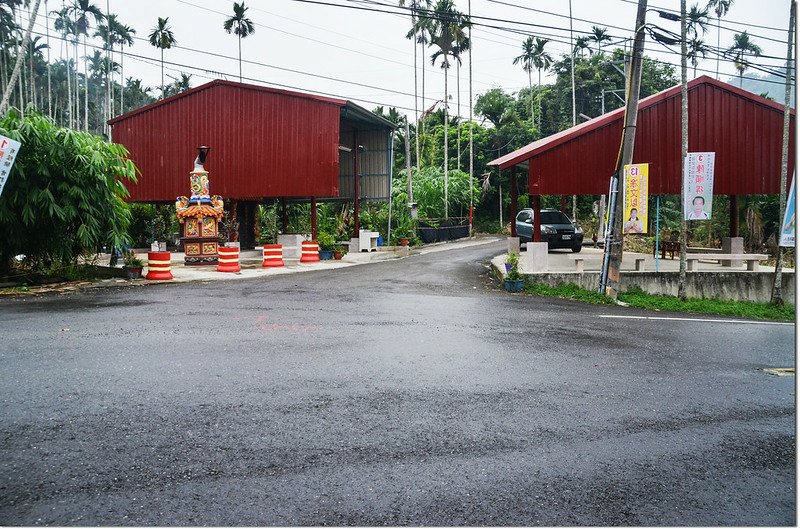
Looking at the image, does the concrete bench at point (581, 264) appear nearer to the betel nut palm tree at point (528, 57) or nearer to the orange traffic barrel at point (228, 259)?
the orange traffic barrel at point (228, 259)

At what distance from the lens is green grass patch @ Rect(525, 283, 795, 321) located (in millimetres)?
15625

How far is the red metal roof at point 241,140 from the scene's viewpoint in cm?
2573

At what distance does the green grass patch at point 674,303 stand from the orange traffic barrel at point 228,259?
30.7 ft

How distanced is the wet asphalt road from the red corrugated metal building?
16124mm

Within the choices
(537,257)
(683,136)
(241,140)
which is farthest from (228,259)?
(683,136)

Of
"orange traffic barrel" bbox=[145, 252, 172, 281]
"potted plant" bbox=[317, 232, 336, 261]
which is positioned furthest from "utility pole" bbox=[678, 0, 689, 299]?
"orange traffic barrel" bbox=[145, 252, 172, 281]

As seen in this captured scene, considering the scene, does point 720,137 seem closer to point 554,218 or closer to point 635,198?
point 635,198

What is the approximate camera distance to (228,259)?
20.4 m

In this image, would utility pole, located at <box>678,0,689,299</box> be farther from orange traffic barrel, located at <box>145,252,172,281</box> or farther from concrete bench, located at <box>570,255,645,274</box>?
orange traffic barrel, located at <box>145,252,172,281</box>

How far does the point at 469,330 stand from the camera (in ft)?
33.7

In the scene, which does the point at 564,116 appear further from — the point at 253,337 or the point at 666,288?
the point at 253,337

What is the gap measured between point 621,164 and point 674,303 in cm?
386

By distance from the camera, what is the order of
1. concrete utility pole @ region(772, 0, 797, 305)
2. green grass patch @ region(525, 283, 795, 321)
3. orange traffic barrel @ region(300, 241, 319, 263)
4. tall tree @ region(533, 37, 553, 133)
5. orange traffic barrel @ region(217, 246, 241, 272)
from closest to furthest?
1. concrete utility pole @ region(772, 0, 797, 305)
2. green grass patch @ region(525, 283, 795, 321)
3. orange traffic barrel @ region(217, 246, 241, 272)
4. orange traffic barrel @ region(300, 241, 319, 263)
5. tall tree @ region(533, 37, 553, 133)

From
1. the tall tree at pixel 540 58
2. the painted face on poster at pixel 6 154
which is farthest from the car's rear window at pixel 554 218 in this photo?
the tall tree at pixel 540 58
